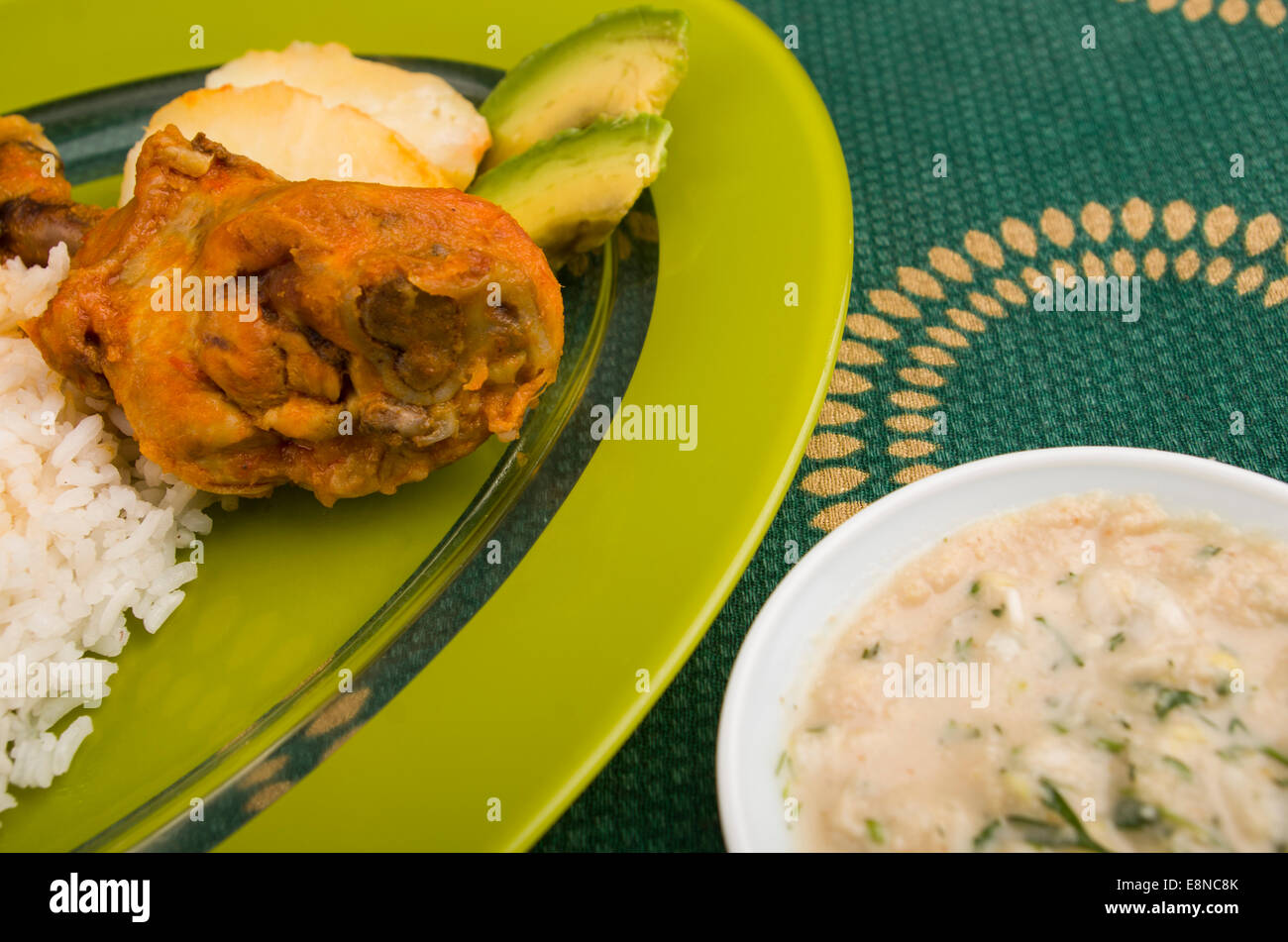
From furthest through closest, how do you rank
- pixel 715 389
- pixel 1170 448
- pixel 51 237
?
pixel 51 237 < pixel 1170 448 < pixel 715 389

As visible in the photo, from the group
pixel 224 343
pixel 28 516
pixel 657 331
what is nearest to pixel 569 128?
pixel 657 331

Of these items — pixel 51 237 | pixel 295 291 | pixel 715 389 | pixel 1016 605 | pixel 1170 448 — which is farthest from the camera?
pixel 51 237

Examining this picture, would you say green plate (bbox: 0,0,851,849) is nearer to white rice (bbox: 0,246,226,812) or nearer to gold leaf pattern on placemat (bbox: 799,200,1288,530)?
white rice (bbox: 0,246,226,812)

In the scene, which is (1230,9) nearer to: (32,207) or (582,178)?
(582,178)

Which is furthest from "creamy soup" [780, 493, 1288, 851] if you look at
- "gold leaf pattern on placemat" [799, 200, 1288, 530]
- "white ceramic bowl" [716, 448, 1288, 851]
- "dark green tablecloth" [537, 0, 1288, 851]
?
"gold leaf pattern on placemat" [799, 200, 1288, 530]

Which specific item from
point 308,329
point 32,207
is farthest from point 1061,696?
point 32,207

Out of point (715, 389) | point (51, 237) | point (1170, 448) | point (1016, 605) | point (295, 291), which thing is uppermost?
point (51, 237)
